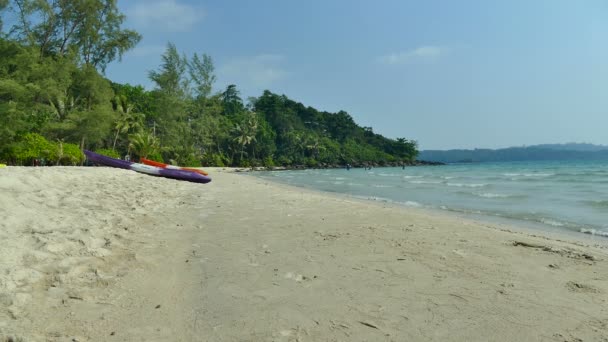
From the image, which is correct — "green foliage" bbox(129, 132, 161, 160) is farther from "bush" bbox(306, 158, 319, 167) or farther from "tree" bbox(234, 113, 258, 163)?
"bush" bbox(306, 158, 319, 167)

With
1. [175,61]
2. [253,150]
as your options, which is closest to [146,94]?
[175,61]

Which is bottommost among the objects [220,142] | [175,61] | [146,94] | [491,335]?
[491,335]

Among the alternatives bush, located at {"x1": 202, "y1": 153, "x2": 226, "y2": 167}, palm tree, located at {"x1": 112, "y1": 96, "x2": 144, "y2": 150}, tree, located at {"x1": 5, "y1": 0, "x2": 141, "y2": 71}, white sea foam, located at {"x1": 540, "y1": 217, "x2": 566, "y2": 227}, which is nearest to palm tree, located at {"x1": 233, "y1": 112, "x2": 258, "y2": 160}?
bush, located at {"x1": 202, "y1": 153, "x2": 226, "y2": 167}

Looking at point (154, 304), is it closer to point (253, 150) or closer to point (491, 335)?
point (491, 335)

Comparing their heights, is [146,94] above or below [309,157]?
above

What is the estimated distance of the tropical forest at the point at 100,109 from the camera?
20969mm

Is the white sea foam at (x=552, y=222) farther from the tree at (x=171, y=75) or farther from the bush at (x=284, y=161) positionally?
the bush at (x=284, y=161)

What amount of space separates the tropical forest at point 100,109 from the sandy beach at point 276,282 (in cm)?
1784

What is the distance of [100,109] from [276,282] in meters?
25.9

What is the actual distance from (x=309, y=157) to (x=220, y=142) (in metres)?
26.6

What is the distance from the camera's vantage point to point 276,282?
3.81m

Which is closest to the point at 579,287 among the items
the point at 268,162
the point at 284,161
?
the point at 268,162

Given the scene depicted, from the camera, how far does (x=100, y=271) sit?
3824 millimetres

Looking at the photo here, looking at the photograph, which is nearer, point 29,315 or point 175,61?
point 29,315
